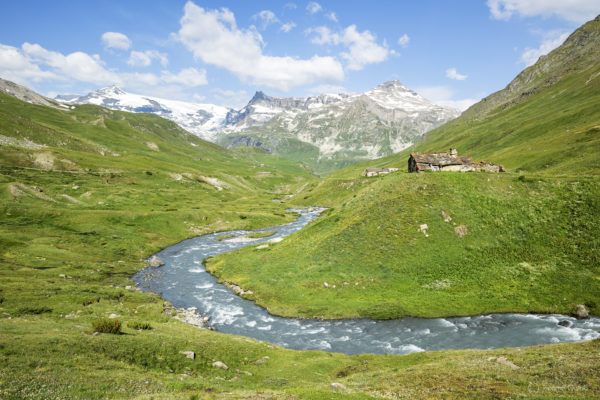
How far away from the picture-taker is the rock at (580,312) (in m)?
37.9

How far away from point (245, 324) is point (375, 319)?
20.1 metres

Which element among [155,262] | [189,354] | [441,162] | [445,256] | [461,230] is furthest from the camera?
[441,162]

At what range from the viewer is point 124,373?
21.3 m

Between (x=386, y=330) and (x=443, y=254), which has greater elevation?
(x=443, y=254)

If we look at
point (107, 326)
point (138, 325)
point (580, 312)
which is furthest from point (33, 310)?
point (580, 312)

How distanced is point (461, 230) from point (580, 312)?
19927 mm

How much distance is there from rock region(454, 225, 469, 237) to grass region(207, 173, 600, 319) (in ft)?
2.06

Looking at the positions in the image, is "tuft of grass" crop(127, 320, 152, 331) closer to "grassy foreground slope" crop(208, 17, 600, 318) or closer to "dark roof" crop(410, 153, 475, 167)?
"grassy foreground slope" crop(208, 17, 600, 318)

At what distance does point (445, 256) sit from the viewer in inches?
2030

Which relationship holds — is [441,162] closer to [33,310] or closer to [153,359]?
[153,359]

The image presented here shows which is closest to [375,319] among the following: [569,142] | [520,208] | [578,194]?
[520,208]

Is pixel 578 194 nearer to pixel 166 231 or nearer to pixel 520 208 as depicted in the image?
pixel 520 208

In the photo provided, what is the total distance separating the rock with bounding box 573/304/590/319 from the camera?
3791cm

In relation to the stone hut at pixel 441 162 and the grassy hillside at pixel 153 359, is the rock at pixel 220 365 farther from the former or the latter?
the stone hut at pixel 441 162
